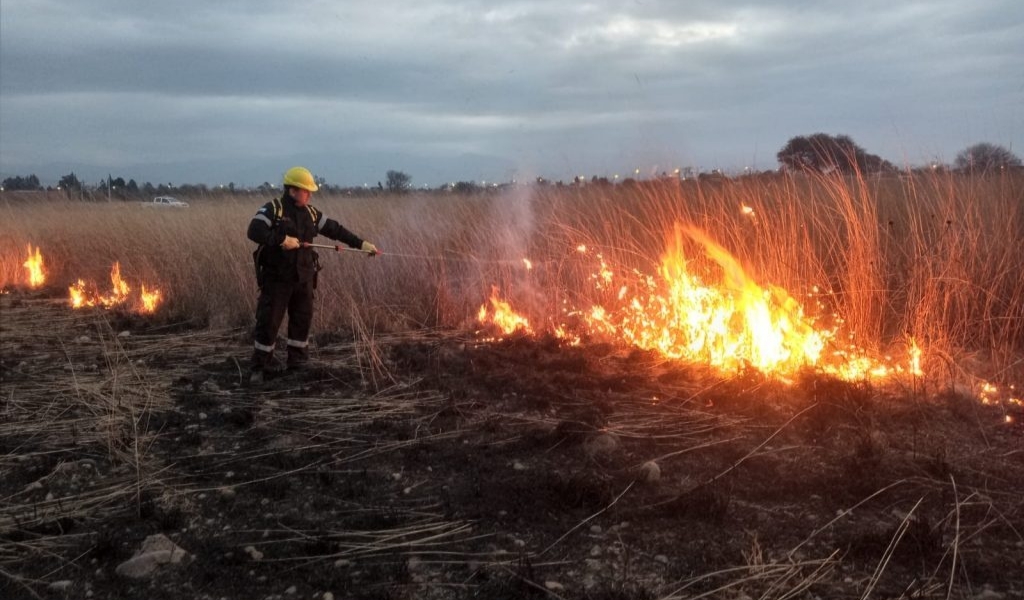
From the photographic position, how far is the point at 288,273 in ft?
22.9

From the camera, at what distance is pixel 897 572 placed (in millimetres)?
3188

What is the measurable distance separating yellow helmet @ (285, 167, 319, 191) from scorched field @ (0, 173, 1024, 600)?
164 cm

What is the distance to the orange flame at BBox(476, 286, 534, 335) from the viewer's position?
8.32 m

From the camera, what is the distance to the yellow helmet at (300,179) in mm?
6922

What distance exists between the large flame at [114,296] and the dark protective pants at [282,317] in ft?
14.4

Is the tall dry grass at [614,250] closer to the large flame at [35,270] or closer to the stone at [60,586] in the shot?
the large flame at [35,270]

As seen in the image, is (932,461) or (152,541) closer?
(152,541)

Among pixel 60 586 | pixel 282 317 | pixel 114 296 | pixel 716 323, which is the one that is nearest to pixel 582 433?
pixel 716 323

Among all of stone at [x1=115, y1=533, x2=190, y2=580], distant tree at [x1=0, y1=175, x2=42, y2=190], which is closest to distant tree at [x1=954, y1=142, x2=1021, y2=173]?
stone at [x1=115, y1=533, x2=190, y2=580]

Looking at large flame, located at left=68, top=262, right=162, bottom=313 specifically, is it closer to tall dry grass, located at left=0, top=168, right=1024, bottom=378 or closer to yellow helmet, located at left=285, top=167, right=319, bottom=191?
tall dry grass, located at left=0, top=168, right=1024, bottom=378

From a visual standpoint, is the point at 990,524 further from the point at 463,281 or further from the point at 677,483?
the point at 463,281

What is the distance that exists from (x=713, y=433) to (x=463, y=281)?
5.44m

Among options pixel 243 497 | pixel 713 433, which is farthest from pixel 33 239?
pixel 713 433

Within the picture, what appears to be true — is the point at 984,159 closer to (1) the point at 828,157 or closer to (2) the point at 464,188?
(1) the point at 828,157
